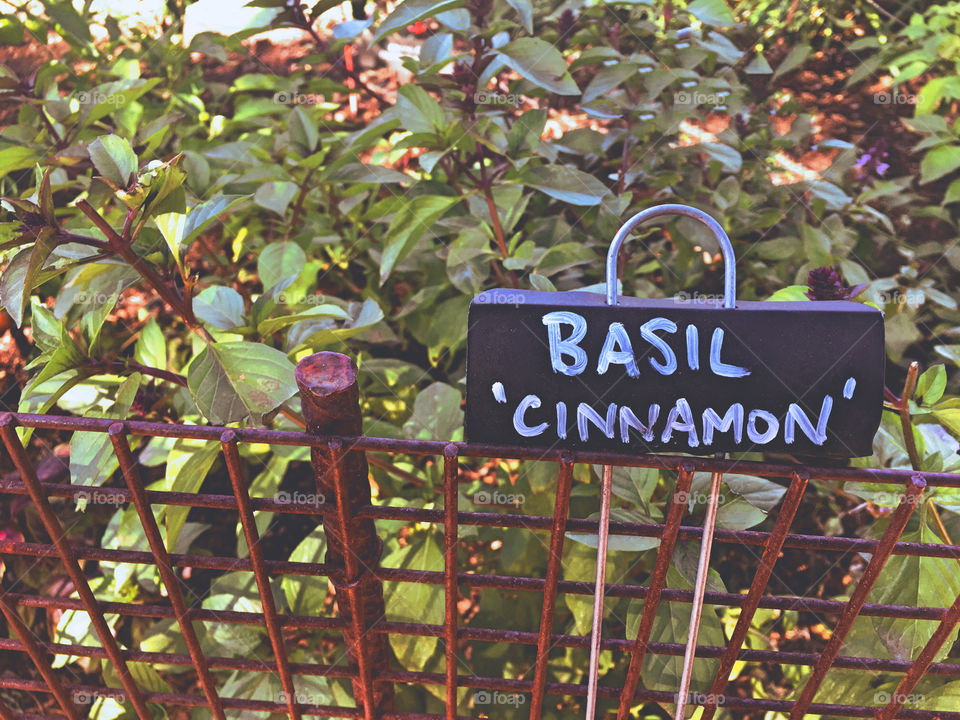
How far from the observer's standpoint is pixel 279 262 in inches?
39.2

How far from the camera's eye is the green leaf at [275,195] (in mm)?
1004

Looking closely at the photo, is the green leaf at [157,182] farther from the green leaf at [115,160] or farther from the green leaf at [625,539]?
the green leaf at [625,539]

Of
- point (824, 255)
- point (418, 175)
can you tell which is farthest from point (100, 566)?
point (824, 255)

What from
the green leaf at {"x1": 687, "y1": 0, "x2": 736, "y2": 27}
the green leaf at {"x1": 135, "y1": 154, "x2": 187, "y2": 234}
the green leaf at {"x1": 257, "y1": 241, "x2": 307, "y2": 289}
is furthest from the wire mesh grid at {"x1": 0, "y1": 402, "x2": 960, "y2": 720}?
the green leaf at {"x1": 687, "y1": 0, "x2": 736, "y2": 27}

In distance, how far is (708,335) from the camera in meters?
0.53

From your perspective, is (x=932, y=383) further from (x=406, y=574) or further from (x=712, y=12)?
(x=712, y=12)

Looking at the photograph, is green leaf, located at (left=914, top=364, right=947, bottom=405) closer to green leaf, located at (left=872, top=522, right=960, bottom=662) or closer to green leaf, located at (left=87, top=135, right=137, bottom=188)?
green leaf, located at (left=872, top=522, right=960, bottom=662)

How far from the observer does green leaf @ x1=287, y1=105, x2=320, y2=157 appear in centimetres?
107

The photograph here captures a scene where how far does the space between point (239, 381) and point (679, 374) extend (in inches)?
16.7

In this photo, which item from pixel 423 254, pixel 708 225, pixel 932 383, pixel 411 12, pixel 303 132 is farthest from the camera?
pixel 423 254

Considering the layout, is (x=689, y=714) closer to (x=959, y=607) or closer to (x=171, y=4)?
(x=959, y=607)

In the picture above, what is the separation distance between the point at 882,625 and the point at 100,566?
3.98 feet

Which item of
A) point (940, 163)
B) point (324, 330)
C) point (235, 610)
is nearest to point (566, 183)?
point (324, 330)

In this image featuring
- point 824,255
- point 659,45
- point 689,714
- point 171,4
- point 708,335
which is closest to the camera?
point 708,335
